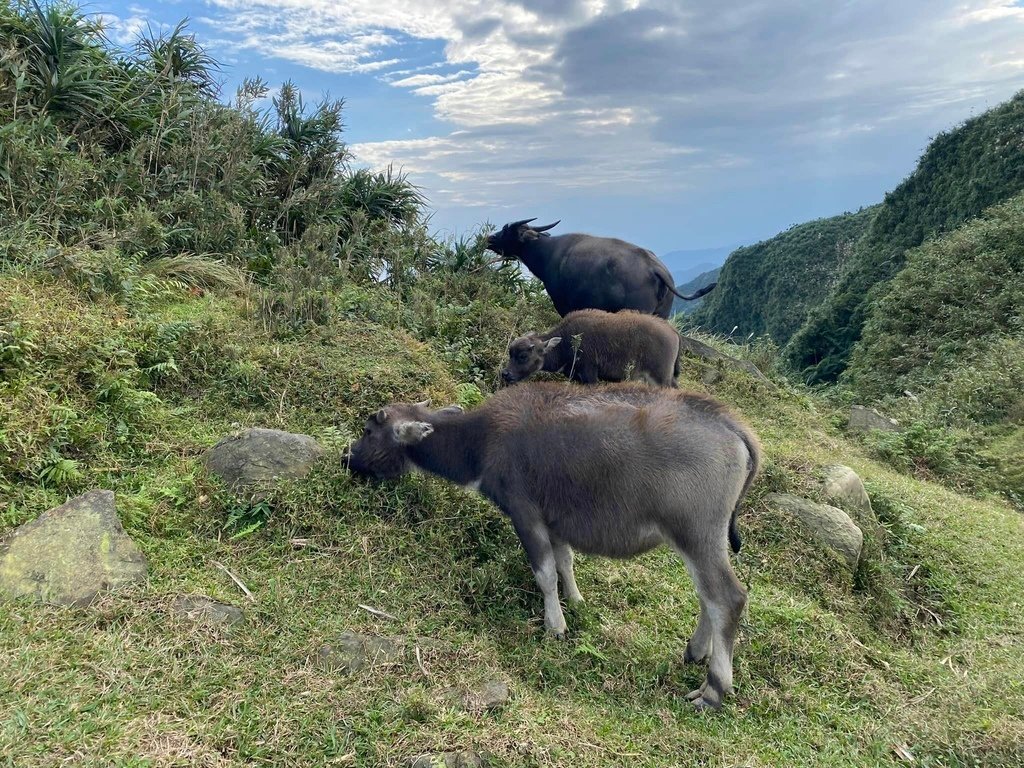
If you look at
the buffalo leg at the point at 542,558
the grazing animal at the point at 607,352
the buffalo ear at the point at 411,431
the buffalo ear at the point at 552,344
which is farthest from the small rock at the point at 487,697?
the buffalo ear at the point at 552,344

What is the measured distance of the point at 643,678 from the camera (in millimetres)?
3932

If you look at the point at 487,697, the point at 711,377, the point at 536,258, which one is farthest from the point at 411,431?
the point at 711,377

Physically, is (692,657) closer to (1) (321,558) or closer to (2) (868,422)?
(1) (321,558)

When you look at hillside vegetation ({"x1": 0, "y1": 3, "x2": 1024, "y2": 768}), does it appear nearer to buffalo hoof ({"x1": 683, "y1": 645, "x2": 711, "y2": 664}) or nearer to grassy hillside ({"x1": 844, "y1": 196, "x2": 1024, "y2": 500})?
buffalo hoof ({"x1": 683, "y1": 645, "x2": 711, "y2": 664})

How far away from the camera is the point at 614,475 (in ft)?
13.0

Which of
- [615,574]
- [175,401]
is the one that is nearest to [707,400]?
[615,574]

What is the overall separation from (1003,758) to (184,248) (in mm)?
9171

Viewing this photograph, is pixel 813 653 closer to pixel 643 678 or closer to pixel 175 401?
pixel 643 678

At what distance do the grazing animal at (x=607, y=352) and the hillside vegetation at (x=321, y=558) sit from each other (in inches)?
23.0

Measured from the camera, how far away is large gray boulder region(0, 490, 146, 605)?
342 cm

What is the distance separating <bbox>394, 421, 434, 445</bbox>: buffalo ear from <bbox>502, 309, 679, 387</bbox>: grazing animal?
2708 mm

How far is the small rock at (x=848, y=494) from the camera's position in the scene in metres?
5.95

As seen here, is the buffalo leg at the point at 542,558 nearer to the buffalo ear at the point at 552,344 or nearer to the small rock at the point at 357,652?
the small rock at the point at 357,652

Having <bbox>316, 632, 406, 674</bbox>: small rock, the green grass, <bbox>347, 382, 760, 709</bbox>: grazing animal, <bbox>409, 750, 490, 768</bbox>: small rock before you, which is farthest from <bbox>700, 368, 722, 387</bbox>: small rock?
<bbox>409, 750, 490, 768</bbox>: small rock
